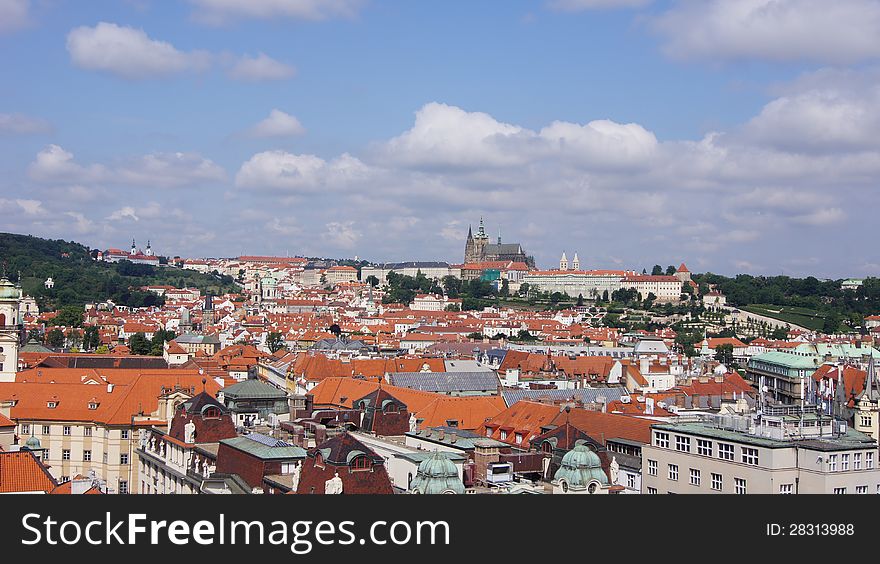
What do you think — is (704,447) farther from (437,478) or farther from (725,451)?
(437,478)

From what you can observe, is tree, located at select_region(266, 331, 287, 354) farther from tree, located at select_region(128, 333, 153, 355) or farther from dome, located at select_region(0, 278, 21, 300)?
dome, located at select_region(0, 278, 21, 300)

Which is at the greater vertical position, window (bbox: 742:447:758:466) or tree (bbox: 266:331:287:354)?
A: window (bbox: 742:447:758:466)

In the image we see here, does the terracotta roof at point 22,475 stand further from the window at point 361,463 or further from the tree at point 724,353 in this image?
the tree at point 724,353

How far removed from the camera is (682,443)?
45219 mm

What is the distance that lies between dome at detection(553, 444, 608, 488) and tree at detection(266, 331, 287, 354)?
A: 362ft

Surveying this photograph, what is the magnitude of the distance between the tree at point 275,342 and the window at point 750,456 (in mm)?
109697

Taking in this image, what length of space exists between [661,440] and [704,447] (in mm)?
2610

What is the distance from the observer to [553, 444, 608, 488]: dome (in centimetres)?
3878

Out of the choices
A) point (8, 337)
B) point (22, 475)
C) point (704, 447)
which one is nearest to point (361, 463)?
point (22, 475)

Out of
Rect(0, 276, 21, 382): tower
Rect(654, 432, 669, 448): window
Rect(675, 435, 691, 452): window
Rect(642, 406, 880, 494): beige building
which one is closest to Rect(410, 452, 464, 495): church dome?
Rect(642, 406, 880, 494): beige building

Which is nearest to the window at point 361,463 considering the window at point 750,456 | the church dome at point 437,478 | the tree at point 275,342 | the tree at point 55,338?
the church dome at point 437,478
